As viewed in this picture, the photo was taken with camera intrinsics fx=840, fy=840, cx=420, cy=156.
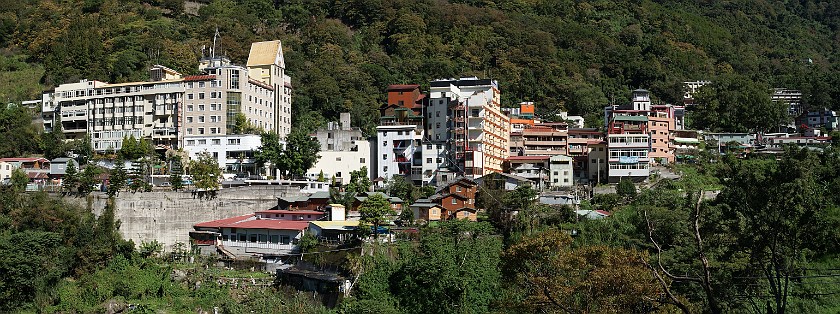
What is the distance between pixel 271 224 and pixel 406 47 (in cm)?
3369

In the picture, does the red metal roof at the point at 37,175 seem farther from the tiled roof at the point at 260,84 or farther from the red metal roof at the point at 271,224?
the tiled roof at the point at 260,84

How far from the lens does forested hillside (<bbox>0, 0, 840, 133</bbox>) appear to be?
57875mm

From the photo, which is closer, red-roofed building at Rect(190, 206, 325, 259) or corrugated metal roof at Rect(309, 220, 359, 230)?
corrugated metal roof at Rect(309, 220, 359, 230)

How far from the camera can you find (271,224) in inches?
1396

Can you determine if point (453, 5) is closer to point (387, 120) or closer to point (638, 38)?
point (638, 38)

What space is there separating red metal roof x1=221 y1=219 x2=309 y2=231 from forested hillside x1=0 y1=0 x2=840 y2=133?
53.8 ft

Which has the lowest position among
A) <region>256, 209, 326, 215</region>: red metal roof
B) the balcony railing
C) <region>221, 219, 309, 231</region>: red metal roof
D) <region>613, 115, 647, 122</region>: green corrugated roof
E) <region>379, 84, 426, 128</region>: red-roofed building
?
the balcony railing

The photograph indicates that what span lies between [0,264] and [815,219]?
93.0 ft

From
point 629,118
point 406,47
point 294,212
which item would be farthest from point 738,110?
point 294,212

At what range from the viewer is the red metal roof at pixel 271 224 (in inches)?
1363

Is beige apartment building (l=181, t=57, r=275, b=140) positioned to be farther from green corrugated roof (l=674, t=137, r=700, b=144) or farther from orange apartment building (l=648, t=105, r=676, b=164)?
green corrugated roof (l=674, t=137, r=700, b=144)

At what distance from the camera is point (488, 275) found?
2914 cm

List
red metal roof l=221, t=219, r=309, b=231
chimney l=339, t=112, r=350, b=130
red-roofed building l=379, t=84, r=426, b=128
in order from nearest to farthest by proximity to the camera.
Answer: red metal roof l=221, t=219, r=309, b=231 → red-roofed building l=379, t=84, r=426, b=128 → chimney l=339, t=112, r=350, b=130

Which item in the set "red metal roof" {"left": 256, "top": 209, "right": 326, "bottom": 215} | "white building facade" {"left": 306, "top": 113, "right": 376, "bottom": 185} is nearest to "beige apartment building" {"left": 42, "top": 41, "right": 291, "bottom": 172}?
"white building facade" {"left": 306, "top": 113, "right": 376, "bottom": 185}
